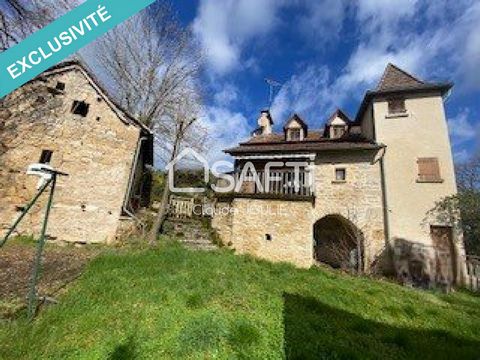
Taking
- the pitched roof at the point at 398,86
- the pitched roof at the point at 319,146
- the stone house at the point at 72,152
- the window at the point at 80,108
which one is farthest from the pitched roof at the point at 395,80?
the window at the point at 80,108

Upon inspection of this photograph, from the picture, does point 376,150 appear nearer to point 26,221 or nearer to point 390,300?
point 390,300

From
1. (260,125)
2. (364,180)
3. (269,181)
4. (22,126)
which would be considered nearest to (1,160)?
(22,126)

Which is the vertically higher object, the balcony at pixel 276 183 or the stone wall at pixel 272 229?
the balcony at pixel 276 183

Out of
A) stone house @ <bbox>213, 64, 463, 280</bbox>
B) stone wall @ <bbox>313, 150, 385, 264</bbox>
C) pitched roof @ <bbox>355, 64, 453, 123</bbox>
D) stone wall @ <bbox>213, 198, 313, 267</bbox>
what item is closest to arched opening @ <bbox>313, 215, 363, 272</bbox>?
stone house @ <bbox>213, 64, 463, 280</bbox>

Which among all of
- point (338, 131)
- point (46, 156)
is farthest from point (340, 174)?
point (46, 156)

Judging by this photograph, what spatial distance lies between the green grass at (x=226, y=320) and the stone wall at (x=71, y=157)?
411cm

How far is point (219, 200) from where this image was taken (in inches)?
504

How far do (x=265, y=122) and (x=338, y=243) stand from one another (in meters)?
9.48

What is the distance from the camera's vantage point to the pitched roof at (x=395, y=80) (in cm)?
1443

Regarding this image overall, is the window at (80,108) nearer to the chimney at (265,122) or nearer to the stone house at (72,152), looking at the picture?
the stone house at (72,152)

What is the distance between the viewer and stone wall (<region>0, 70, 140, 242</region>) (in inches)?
440

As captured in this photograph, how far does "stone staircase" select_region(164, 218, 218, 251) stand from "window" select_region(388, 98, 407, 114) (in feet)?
34.9

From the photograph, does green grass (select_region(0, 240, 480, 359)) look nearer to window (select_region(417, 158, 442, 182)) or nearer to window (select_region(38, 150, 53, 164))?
window (select_region(417, 158, 442, 182))

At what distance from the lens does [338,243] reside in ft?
46.0
